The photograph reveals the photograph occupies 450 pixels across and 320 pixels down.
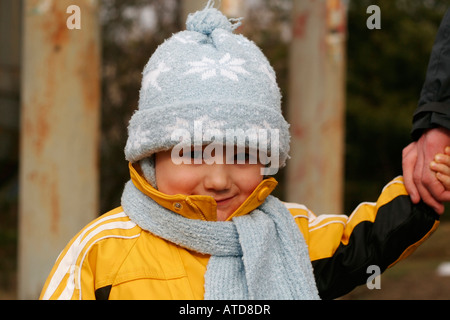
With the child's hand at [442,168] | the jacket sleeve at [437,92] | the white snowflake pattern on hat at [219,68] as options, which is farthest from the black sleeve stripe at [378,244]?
the white snowflake pattern on hat at [219,68]

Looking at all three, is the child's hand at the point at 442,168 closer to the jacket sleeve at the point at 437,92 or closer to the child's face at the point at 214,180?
the jacket sleeve at the point at 437,92

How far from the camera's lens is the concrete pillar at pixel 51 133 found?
128 inches

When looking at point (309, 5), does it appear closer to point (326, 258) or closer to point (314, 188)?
point (314, 188)

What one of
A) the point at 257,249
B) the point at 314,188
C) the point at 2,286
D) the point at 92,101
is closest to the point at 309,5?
the point at 314,188

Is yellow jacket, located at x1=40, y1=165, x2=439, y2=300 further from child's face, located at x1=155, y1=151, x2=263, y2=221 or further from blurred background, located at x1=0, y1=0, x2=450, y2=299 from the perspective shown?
blurred background, located at x1=0, y1=0, x2=450, y2=299

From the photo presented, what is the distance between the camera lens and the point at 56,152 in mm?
3271

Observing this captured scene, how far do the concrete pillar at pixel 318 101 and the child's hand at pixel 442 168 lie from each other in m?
2.71

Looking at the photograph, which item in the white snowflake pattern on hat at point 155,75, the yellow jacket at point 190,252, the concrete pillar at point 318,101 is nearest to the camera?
the yellow jacket at point 190,252

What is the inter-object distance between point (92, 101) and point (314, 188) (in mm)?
2005

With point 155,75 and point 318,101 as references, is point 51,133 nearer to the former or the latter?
point 155,75

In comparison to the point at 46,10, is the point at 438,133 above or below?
below

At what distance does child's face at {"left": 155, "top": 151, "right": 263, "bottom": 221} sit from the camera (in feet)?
5.27

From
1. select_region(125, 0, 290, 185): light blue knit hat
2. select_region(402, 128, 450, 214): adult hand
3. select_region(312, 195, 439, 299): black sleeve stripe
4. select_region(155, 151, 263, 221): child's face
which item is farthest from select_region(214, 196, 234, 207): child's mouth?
select_region(402, 128, 450, 214): adult hand

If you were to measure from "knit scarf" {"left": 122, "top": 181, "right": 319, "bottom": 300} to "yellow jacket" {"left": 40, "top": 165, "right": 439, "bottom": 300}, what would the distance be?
0.11 feet
